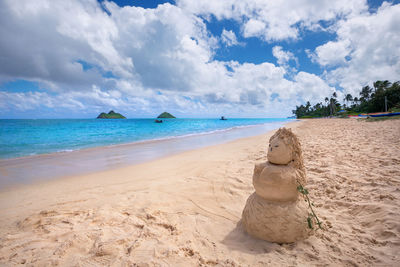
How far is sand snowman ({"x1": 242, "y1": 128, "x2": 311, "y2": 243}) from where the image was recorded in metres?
2.45

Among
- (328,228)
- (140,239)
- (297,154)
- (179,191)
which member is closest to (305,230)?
(328,228)

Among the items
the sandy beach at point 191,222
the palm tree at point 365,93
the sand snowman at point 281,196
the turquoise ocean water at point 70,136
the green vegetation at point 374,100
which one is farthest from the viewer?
the palm tree at point 365,93

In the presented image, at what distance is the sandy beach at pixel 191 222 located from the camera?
2293 millimetres

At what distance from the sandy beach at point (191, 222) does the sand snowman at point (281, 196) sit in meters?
0.18

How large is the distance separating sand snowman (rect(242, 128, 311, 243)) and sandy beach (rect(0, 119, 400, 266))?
7.2 inches

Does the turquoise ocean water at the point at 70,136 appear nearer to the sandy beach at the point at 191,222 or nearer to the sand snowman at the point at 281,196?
the sandy beach at the point at 191,222

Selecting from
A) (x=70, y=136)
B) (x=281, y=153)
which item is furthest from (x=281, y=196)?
(x=70, y=136)

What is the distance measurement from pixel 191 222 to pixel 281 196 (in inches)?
70.6

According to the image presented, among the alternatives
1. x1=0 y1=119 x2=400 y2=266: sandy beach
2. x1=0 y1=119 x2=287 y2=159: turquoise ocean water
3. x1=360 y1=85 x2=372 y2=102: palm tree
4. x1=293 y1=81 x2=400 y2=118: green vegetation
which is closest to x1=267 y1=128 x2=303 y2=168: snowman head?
x1=0 y1=119 x2=400 y2=266: sandy beach

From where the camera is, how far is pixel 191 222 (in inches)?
129

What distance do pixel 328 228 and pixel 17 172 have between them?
1119 cm

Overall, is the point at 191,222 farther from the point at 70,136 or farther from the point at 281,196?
the point at 70,136

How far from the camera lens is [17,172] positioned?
7387 millimetres

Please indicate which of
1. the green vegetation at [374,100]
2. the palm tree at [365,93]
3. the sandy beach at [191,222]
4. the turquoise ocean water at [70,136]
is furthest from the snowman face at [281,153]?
the palm tree at [365,93]
